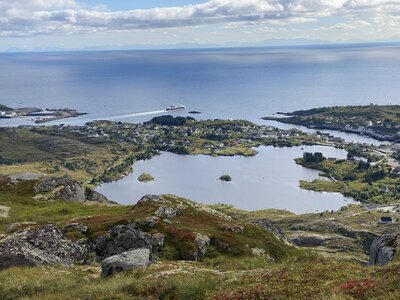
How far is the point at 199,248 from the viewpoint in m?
42.5

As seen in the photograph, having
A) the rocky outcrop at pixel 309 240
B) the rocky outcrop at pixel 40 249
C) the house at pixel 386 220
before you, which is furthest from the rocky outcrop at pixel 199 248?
the house at pixel 386 220

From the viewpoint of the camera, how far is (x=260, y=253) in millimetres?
45562

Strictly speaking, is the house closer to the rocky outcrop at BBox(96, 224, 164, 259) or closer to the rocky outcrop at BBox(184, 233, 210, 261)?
the rocky outcrop at BBox(184, 233, 210, 261)

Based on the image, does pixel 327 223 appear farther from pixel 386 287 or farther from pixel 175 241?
pixel 386 287

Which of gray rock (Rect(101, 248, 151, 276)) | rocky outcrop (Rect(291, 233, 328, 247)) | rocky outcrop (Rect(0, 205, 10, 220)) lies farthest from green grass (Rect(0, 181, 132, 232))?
rocky outcrop (Rect(291, 233, 328, 247))

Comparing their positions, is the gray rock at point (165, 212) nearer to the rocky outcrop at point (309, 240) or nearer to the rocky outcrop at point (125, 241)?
the rocky outcrop at point (125, 241)

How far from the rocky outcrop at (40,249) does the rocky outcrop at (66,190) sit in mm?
25835

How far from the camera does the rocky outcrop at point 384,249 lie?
29983 mm

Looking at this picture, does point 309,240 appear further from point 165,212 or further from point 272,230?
point 165,212

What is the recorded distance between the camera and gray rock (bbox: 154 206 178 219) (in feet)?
161

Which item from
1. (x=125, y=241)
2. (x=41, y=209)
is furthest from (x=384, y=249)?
(x=41, y=209)

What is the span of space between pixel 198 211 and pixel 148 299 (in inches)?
1286

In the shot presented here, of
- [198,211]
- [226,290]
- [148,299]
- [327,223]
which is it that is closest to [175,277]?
[148,299]

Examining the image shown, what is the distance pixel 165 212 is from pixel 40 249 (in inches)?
619
